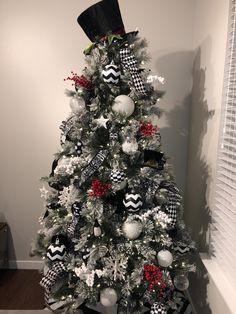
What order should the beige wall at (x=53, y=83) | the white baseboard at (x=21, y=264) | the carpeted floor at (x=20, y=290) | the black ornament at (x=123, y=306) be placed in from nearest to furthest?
the black ornament at (x=123, y=306)
the carpeted floor at (x=20, y=290)
the beige wall at (x=53, y=83)
the white baseboard at (x=21, y=264)

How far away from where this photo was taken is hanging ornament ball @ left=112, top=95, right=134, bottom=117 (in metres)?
1.70

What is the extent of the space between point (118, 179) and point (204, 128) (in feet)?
3.01

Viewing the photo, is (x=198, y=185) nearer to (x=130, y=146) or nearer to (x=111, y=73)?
(x=130, y=146)

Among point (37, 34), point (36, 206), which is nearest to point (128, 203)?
point (36, 206)

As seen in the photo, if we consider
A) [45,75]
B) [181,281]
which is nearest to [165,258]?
[181,281]

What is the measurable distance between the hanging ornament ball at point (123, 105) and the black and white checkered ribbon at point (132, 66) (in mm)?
99

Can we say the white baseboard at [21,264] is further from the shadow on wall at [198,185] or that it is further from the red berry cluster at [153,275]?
the red berry cluster at [153,275]

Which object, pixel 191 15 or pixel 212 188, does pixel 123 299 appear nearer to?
pixel 212 188

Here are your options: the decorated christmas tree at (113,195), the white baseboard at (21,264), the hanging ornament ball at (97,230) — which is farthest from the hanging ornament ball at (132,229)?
the white baseboard at (21,264)

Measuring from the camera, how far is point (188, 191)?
268 centimetres

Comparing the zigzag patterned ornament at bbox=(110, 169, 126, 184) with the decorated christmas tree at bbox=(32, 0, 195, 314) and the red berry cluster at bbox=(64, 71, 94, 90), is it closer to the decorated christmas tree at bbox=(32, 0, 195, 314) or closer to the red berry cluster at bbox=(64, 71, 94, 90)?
the decorated christmas tree at bbox=(32, 0, 195, 314)

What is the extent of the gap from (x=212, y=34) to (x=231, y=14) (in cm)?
36

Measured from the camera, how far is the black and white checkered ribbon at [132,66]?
1731 millimetres

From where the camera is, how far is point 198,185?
2361mm
